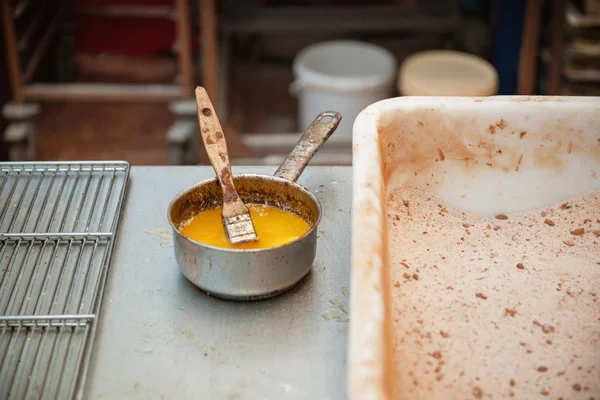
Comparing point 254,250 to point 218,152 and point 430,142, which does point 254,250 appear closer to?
point 218,152

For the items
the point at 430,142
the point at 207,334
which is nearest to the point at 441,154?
the point at 430,142

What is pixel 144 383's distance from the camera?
0.93m

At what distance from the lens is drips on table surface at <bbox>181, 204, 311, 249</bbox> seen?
3.52 feet

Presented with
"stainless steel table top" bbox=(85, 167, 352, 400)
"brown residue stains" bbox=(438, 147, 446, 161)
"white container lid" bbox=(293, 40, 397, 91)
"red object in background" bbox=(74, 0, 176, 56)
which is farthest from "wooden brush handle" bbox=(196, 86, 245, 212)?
"red object in background" bbox=(74, 0, 176, 56)

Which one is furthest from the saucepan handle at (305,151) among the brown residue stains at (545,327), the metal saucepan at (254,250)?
the brown residue stains at (545,327)

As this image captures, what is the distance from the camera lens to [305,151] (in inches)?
46.4

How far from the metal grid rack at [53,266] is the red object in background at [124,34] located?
2348 mm

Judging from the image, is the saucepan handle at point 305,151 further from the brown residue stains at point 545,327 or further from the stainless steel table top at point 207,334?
the brown residue stains at point 545,327

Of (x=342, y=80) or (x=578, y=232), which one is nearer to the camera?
(x=578, y=232)

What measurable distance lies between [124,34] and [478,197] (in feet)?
9.06

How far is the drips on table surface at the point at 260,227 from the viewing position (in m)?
1.07

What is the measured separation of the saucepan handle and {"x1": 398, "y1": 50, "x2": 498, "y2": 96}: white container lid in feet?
5.27

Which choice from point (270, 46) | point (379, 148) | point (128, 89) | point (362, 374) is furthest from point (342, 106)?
point (362, 374)

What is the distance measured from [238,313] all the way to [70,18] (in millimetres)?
2967
